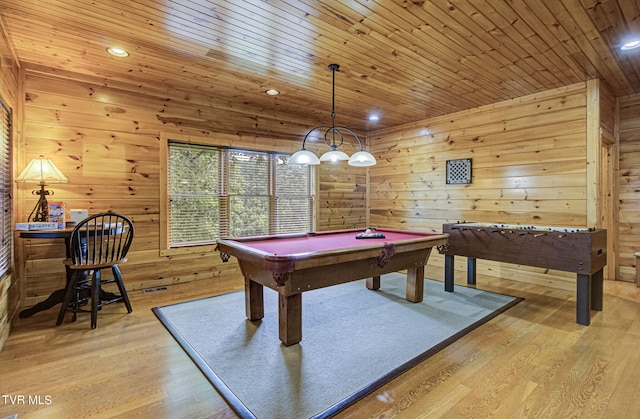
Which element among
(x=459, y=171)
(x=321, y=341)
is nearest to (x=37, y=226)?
(x=321, y=341)

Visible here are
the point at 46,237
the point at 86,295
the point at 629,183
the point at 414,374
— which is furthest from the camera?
the point at 629,183

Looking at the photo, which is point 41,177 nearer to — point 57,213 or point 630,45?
point 57,213

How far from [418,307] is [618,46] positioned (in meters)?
3.08

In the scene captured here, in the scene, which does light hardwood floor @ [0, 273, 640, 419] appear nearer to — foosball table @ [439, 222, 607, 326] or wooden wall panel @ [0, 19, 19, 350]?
wooden wall panel @ [0, 19, 19, 350]

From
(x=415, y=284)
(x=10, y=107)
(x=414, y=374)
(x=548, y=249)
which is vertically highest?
(x=10, y=107)

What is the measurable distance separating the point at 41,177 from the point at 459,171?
5185 mm

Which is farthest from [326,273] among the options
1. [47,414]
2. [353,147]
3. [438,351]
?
[353,147]

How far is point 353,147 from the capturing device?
6.20 meters

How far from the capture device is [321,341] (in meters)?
2.60

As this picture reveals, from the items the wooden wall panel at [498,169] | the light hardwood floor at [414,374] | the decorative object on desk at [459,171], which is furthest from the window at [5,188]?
the decorative object on desk at [459,171]

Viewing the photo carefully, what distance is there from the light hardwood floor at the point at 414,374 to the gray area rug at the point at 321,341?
0.35 ft

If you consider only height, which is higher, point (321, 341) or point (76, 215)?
point (76, 215)

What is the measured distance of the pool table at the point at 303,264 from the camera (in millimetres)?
2299

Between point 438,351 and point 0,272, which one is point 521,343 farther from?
point 0,272
